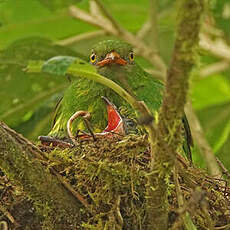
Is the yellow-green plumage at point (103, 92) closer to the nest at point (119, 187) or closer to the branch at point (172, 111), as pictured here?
the nest at point (119, 187)

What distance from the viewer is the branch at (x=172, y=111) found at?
7.82 feet

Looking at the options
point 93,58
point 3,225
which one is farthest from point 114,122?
point 3,225

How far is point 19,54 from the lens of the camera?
514cm

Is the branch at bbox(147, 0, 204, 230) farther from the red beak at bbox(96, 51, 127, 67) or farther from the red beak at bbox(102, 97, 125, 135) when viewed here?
the red beak at bbox(96, 51, 127, 67)

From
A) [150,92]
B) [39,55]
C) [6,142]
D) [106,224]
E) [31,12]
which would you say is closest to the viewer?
[6,142]

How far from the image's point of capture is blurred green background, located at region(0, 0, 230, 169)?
17.6ft

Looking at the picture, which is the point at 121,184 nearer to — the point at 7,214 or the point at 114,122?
the point at 7,214

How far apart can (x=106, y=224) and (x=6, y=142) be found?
0.61m

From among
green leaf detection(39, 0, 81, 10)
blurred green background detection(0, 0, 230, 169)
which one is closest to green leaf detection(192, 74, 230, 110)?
blurred green background detection(0, 0, 230, 169)

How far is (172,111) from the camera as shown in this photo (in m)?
2.60

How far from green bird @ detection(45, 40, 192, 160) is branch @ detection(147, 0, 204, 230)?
1.67 m

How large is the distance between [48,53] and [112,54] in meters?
0.63

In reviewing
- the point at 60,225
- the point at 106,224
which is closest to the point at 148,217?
the point at 106,224

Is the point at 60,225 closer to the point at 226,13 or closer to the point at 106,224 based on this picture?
the point at 106,224
